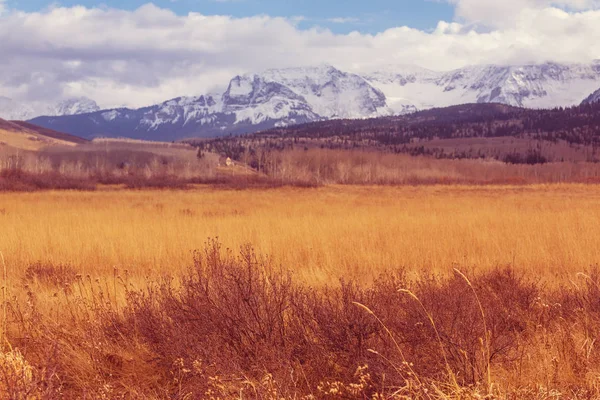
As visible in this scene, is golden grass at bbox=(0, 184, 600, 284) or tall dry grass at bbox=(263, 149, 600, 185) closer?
golden grass at bbox=(0, 184, 600, 284)

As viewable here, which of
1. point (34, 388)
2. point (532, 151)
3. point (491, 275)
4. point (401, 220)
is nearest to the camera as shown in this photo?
point (34, 388)

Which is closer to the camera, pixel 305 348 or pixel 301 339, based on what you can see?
pixel 305 348

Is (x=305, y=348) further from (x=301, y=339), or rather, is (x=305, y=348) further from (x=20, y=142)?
(x=20, y=142)

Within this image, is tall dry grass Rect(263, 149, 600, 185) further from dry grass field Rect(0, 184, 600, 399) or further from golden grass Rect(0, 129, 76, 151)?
dry grass field Rect(0, 184, 600, 399)

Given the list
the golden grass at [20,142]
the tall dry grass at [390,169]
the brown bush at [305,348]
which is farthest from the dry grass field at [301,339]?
the golden grass at [20,142]

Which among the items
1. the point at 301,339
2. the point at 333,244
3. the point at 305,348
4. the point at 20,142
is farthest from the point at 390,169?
the point at 305,348

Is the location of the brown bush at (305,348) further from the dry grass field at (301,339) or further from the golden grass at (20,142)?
the golden grass at (20,142)

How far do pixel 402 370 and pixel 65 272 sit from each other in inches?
287

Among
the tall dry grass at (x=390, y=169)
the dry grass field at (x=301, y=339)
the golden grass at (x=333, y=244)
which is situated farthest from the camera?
the tall dry grass at (x=390, y=169)

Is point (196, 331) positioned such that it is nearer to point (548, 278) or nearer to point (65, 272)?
point (65, 272)

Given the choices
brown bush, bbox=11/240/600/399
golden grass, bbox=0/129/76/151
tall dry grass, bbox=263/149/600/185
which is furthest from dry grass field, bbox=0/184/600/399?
golden grass, bbox=0/129/76/151

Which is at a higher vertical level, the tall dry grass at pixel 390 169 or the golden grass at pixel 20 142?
the golden grass at pixel 20 142

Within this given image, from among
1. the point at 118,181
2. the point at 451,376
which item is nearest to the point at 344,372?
the point at 451,376

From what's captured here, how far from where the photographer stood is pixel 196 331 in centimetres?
510
